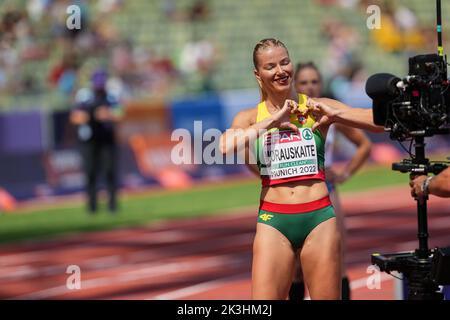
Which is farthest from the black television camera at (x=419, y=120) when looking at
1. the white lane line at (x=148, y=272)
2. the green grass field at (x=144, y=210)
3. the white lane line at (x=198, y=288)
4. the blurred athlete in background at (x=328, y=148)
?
the green grass field at (x=144, y=210)

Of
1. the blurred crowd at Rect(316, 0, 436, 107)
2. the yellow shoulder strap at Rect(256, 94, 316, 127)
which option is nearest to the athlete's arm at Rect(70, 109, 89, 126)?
the blurred crowd at Rect(316, 0, 436, 107)

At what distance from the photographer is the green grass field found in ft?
54.6

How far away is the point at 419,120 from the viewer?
6.38m

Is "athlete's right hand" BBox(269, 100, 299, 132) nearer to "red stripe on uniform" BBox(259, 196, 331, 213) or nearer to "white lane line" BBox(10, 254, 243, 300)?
"red stripe on uniform" BBox(259, 196, 331, 213)

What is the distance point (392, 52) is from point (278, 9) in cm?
364

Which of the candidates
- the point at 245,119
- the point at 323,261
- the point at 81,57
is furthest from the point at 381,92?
the point at 81,57

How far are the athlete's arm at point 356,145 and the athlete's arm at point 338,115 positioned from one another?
2.49m

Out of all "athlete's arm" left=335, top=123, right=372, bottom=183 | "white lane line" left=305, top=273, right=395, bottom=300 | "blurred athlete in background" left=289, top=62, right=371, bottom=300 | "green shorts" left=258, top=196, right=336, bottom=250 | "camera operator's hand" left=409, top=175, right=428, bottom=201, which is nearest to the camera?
"camera operator's hand" left=409, top=175, right=428, bottom=201

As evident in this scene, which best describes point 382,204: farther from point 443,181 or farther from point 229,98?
point 443,181

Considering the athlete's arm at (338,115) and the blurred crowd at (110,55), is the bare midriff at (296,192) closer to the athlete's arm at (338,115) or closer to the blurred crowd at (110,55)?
the athlete's arm at (338,115)

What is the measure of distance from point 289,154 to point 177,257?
23.7 ft

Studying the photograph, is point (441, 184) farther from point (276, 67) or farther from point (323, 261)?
point (276, 67)

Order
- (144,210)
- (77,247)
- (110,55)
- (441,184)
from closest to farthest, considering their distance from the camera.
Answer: (441,184), (77,247), (144,210), (110,55)

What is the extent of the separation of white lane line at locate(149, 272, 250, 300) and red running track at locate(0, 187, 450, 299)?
1 cm
